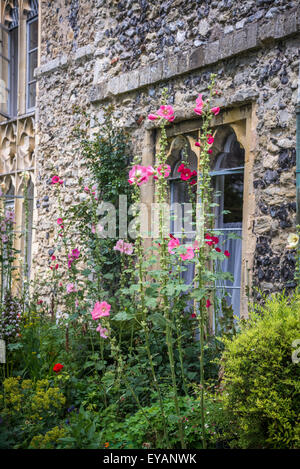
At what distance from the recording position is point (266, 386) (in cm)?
229

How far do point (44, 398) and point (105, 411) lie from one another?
0.51 metres

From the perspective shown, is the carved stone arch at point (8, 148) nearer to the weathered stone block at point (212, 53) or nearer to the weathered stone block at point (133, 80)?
the weathered stone block at point (133, 80)

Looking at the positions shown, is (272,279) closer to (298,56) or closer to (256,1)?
(298,56)

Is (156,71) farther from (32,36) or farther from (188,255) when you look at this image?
(32,36)

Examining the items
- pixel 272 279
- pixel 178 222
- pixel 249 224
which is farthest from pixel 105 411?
pixel 178 222

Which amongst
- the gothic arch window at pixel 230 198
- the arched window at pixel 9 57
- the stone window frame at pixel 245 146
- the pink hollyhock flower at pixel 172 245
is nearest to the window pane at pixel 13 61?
the arched window at pixel 9 57

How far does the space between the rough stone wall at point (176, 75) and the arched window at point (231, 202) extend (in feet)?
1.62

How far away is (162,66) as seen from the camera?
5195mm

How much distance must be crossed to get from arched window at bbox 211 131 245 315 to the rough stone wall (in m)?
0.49

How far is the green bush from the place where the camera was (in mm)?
2213

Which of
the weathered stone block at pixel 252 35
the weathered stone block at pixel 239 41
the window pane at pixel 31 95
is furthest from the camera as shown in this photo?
the window pane at pixel 31 95

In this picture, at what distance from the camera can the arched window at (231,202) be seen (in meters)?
4.73

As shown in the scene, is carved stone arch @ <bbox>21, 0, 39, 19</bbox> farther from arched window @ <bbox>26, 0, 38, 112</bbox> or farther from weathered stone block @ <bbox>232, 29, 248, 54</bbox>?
weathered stone block @ <bbox>232, 29, 248, 54</bbox>

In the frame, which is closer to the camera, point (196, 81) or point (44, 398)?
point (44, 398)
